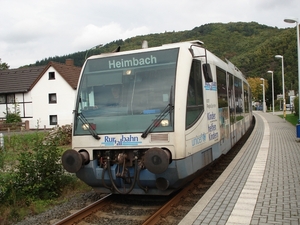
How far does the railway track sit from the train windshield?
4.61 feet

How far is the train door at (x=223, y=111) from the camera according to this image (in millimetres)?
8922

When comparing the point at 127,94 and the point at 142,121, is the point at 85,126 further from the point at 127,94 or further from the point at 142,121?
the point at 142,121

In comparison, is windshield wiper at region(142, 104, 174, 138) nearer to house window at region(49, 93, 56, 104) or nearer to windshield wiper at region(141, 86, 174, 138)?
windshield wiper at region(141, 86, 174, 138)

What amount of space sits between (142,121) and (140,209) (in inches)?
64.2

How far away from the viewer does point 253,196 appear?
21.4 ft

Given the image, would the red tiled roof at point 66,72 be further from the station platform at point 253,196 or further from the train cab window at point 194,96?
the train cab window at point 194,96

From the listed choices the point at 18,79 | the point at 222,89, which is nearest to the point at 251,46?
the point at 18,79

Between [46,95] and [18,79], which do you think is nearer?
[46,95]

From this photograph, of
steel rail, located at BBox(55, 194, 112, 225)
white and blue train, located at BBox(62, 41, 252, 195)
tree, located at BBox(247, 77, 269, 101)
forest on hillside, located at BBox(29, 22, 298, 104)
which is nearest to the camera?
steel rail, located at BBox(55, 194, 112, 225)

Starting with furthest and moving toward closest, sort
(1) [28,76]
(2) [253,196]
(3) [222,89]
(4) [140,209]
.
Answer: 1. (1) [28,76]
2. (3) [222,89]
3. (4) [140,209]
4. (2) [253,196]

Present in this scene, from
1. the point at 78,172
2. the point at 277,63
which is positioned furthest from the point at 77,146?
the point at 277,63

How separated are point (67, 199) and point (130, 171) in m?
2.22

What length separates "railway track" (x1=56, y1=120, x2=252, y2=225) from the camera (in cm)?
599

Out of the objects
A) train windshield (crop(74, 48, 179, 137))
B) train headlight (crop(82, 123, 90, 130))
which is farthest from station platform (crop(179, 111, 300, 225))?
train headlight (crop(82, 123, 90, 130))
